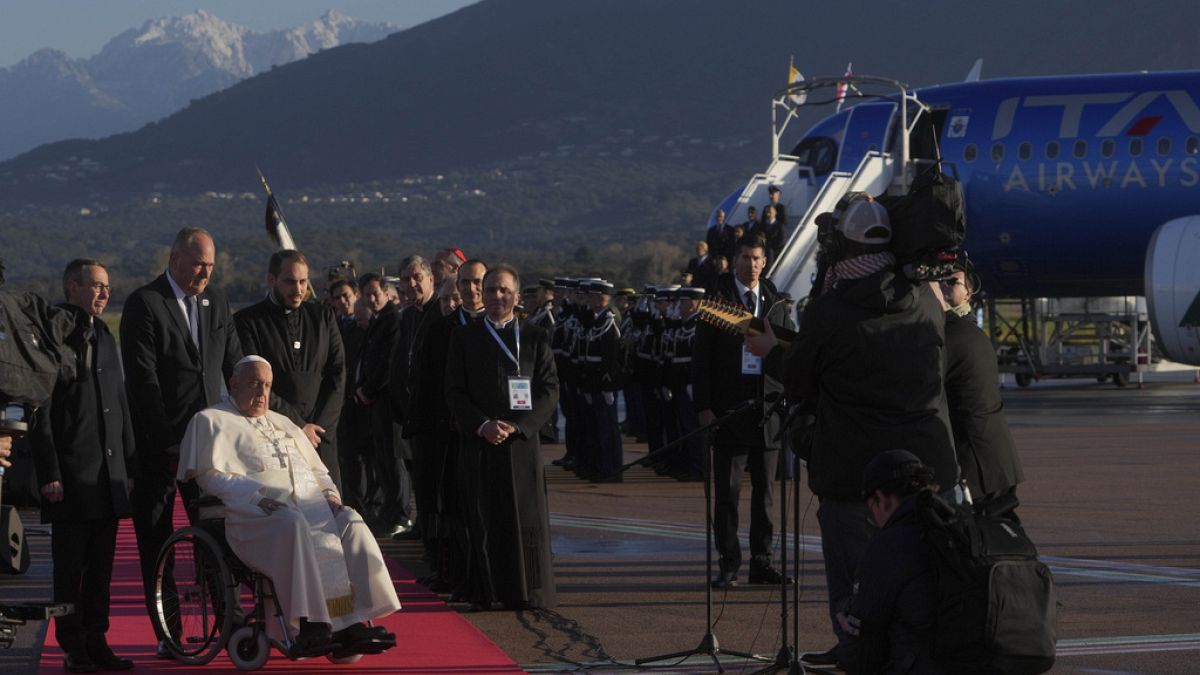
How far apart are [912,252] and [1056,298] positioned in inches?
1007

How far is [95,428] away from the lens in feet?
26.5

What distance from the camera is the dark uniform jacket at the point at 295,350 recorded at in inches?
380

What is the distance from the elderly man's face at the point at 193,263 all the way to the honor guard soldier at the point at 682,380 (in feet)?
28.7

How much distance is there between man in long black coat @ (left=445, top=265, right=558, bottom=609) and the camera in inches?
378

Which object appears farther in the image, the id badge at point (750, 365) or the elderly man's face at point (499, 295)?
the id badge at point (750, 365)

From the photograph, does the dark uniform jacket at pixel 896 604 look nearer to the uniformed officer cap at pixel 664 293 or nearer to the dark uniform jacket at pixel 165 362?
the dark uniform jacket at pixel 165 362

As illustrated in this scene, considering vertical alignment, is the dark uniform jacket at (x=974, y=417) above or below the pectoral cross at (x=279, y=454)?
above

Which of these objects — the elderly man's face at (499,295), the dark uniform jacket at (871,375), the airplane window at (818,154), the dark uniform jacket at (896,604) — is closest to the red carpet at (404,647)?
the elderly man's face at (499,295)

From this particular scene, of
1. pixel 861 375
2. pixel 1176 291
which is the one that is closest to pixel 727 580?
pixel 861 375

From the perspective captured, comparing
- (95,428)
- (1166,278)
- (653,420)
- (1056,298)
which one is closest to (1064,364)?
(1056,298)

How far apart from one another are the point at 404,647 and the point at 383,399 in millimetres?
4853

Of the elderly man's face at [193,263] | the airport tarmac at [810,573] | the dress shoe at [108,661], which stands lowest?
the airport tarmac at [810,573]

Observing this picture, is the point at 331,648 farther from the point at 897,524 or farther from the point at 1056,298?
the point at 1056,298

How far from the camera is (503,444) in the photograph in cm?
971
